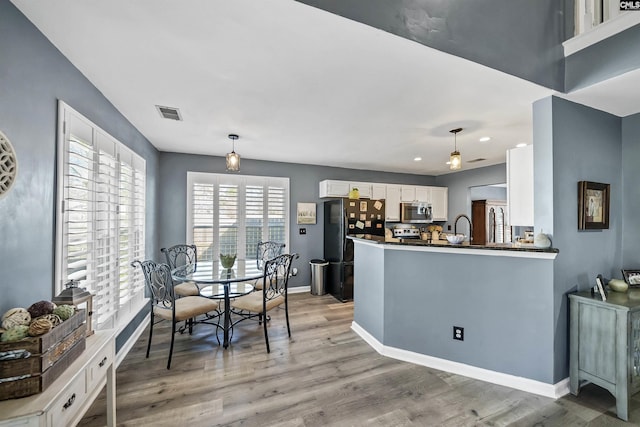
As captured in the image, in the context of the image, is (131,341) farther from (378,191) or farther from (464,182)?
(464,182)

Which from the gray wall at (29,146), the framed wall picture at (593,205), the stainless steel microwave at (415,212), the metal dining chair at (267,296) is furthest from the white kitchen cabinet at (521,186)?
the gray wall at (29,146)

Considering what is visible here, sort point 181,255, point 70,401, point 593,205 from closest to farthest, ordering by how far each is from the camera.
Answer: point 70,401
point 593,205
point 181,255

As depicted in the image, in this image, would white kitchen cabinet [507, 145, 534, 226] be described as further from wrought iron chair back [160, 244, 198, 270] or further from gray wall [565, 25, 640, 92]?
wrought iron chair back [160, 244, 198, 270]

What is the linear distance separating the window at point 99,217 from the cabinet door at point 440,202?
5.50 m

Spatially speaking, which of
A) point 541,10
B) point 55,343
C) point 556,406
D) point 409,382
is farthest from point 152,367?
point 541,10

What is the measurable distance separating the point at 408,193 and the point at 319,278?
2.64m

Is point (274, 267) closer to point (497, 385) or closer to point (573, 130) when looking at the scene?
point (497, 385)

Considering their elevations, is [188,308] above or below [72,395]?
below

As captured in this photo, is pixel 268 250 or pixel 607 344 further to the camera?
pixel 268 250

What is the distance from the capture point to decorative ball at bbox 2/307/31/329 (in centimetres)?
112

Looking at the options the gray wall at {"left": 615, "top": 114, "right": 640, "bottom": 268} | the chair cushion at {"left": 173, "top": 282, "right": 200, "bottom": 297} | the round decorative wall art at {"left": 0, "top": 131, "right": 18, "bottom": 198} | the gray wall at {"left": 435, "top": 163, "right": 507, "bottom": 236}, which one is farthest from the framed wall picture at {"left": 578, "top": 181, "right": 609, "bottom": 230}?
the chair cushion at {"left": 173, "top": 282, "right": 200, "bottom": 297}

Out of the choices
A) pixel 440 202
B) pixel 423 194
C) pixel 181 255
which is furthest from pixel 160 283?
pixel 440 202

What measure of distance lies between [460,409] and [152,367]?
268cm

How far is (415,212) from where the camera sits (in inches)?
222
